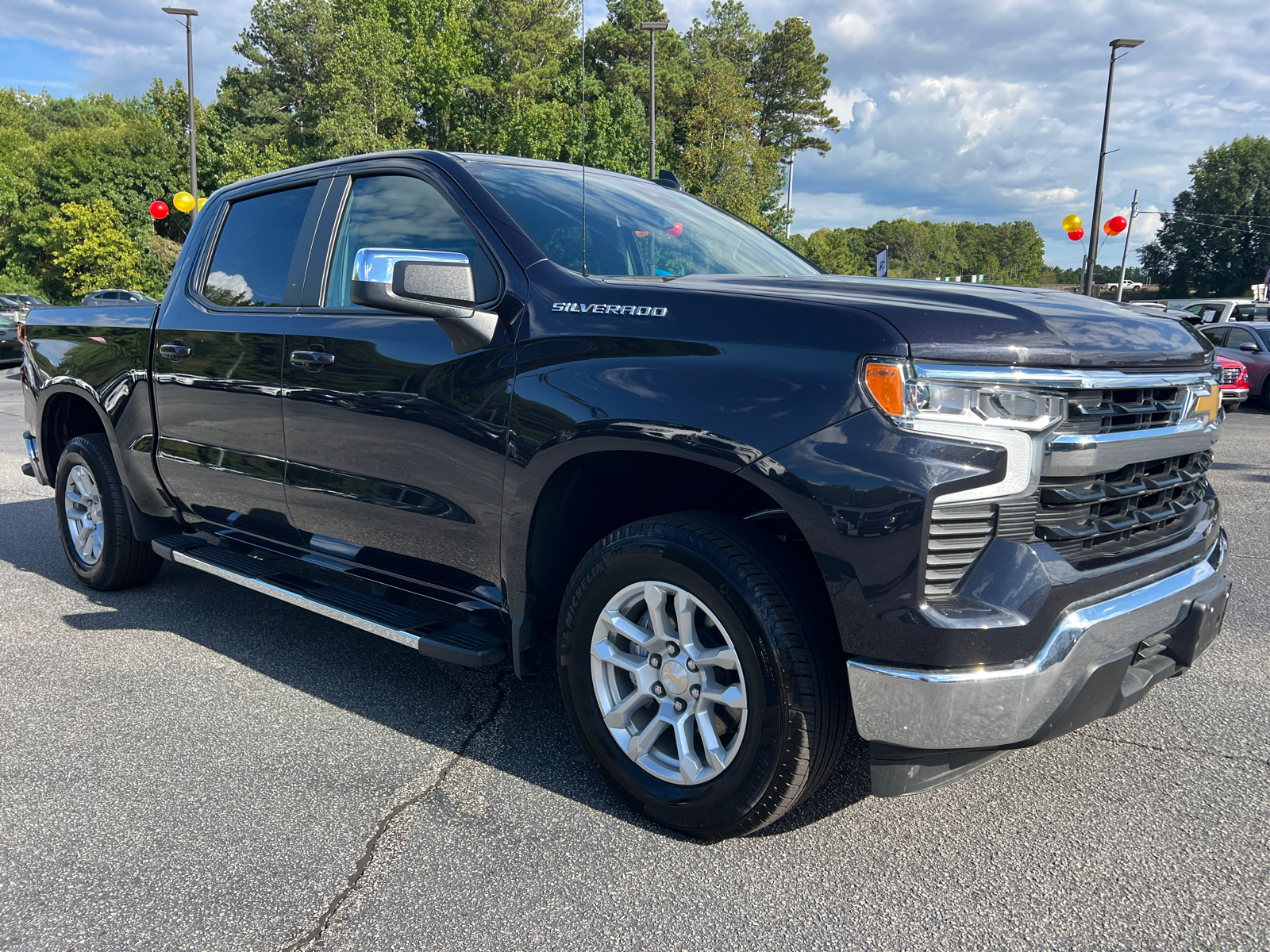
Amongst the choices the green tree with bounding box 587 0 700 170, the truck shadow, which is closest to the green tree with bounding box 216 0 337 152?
the green tree with bounding box 587 0 700 170

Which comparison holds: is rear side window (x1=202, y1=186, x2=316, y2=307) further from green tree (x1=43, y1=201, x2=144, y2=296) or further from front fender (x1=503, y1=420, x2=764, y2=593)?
green tree (x1=43, y1=201, x2=144, y2=296)

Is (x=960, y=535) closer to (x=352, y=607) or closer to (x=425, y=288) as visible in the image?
(x=425, y=288)

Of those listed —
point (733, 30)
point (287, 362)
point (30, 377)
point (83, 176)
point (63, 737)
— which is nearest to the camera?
point (63, 737)

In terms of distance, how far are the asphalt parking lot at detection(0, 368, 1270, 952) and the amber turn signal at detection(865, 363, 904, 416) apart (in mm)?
1190

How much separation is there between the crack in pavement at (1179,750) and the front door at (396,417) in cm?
204

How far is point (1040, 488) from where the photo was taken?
83.6 inches

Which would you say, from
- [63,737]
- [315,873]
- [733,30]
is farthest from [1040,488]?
[733,30]

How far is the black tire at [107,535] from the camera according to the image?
459 cm

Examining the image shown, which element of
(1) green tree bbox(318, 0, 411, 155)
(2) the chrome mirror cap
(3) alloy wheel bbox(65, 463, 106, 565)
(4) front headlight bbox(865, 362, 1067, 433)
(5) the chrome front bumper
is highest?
(1) green tree bbox(318, 0, 411, 155)

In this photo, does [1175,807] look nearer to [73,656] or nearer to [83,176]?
[73,656]

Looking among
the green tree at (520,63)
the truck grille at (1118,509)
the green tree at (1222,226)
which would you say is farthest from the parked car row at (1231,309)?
the green tree at (1222,226)

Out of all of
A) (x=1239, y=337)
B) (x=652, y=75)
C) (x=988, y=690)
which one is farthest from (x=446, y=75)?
(x=988, y=690)

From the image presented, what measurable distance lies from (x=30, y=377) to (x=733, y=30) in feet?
183

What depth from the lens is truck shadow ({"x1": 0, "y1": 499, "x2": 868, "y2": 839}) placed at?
2.88 metres
